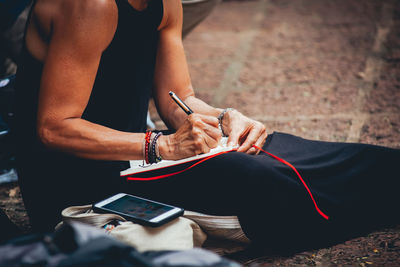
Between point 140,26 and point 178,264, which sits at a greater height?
point 140,26

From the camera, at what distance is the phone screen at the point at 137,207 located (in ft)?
5.27

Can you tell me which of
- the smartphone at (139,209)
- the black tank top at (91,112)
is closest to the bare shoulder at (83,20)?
the black tank top at (91,112)

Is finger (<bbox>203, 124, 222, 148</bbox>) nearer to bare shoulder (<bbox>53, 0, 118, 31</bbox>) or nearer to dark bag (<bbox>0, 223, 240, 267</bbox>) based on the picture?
bare shoulder (<bbox>53, 0, 118, 31</bbox>)

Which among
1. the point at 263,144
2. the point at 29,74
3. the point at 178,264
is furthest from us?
the point at 263,144

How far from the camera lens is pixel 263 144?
6.37 feet

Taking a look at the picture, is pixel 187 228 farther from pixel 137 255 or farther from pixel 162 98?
pixel 162 98

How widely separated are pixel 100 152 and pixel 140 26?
19.3 inches

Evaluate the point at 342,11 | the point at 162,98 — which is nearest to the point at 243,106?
the point at 162,98

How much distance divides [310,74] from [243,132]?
6.97 feet

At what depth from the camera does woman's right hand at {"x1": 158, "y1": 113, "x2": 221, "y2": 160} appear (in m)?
1.66

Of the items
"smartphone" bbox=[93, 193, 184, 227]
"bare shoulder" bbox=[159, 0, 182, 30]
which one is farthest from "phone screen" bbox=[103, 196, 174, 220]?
"bare shoulder" bbox=[159, 0, 182, 30]

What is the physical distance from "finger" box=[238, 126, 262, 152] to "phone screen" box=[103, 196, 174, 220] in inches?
15.2

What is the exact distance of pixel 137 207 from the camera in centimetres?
167

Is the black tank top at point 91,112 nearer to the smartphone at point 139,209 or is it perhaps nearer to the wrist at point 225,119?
the smartphone at point 139,209
